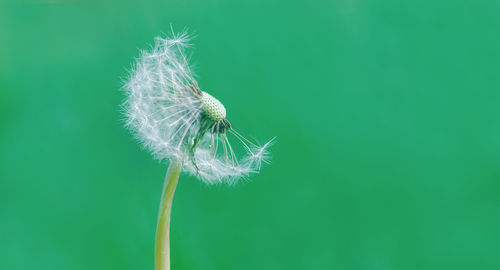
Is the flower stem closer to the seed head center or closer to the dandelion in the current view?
the dandelion

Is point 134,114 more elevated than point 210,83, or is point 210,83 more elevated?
point 210,83

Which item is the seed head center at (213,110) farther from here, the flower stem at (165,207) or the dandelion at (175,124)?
the flower stem at (165,207)

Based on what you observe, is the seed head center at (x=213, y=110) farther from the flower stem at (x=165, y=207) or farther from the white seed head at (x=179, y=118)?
the flower stem at (x=165, y=207)

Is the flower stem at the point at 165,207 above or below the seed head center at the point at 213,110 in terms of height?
below

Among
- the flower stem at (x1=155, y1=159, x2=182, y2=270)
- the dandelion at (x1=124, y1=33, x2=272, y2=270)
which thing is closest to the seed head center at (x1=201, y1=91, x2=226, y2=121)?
the dandelion at (x1=124, y1=33, x2=272, y2=270)

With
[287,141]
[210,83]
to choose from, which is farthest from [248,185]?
[210,83]

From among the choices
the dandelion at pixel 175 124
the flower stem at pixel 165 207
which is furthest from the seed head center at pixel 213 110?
the flower stem at pixel 165 207

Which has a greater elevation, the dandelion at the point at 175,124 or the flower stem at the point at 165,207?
the dandelion at the point at 175,124

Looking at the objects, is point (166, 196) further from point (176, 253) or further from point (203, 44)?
point (203, 44)

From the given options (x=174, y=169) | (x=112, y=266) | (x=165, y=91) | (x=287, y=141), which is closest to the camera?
(x=174, y=169)
